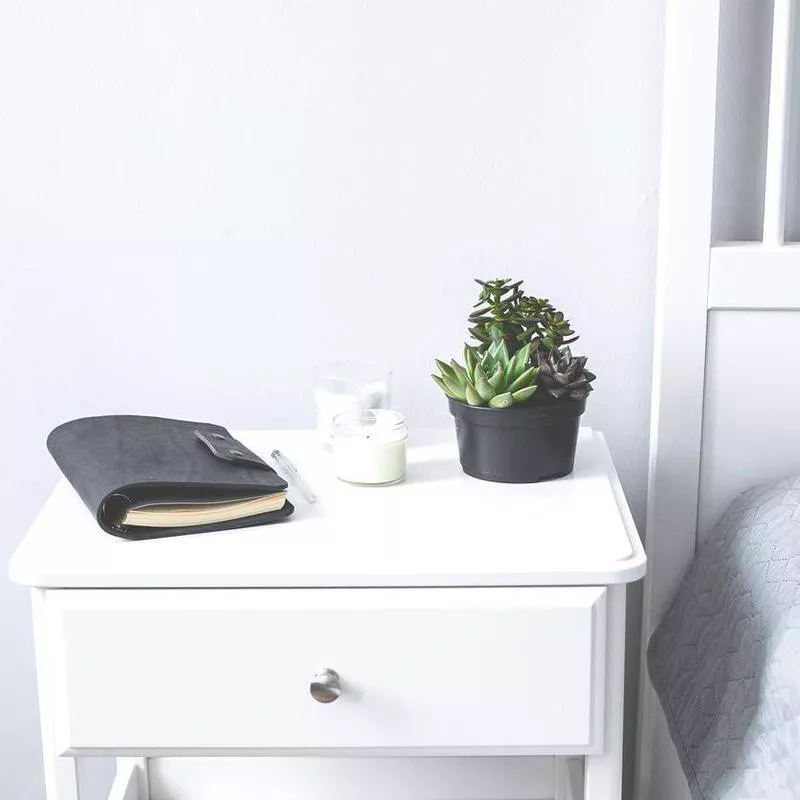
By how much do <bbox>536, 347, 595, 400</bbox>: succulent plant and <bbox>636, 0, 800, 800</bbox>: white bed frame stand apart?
0.20 m

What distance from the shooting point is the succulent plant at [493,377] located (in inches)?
41.5

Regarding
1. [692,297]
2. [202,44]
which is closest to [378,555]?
[692,297]

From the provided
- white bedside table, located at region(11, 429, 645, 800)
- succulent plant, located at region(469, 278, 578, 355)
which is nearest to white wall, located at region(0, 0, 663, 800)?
succulent plant, located at region(469, 278, 578, 355)

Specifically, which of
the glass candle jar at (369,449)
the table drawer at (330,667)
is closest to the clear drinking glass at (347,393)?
the glass candle jar at (369,449)

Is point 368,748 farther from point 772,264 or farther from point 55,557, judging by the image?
point 772,264

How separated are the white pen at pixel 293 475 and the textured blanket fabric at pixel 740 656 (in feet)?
1.34

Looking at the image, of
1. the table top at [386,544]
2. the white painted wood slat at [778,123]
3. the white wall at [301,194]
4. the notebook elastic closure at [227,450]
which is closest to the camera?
the table top at [386,544]

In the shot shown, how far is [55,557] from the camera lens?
930mm

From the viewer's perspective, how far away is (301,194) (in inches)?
51.3

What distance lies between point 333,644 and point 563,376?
335 mm

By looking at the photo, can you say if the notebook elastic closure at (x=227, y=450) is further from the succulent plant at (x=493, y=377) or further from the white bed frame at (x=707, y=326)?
the white bed frame at (x=707, y=326)

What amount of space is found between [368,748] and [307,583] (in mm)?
151

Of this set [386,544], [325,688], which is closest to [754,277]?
[386,544]

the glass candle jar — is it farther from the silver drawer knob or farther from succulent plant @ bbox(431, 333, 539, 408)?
the silver drawer knob
